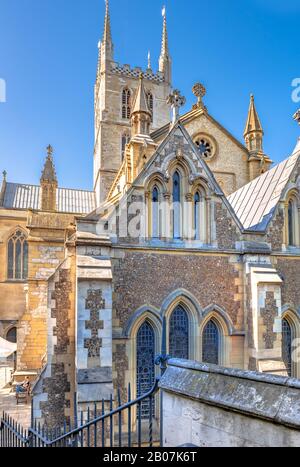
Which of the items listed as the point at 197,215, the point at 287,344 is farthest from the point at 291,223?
the point at 287,344

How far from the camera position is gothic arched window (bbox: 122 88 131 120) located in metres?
32.1

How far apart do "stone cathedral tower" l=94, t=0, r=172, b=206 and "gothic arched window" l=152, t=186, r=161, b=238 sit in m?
19.1

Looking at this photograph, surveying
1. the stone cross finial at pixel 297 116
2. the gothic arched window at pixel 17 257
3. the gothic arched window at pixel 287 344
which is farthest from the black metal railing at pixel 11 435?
the gothic arched window at pixel 17 257

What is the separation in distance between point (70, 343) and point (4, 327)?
17971 millimetres

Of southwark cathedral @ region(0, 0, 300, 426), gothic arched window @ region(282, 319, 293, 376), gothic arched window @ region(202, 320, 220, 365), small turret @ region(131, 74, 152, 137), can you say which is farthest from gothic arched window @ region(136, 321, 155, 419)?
small turret @ region(131, 74, 152, 137)

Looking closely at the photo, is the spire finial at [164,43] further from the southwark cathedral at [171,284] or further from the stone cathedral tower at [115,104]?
the southwark cathedral at [171,284]

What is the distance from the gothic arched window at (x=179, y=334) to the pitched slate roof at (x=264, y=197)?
3.55m

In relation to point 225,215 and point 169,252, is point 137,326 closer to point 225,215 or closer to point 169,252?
point 169,252

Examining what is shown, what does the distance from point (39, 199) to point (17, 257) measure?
6.59 meters

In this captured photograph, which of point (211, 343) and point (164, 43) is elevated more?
point (164, 43)

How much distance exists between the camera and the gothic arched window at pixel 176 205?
9750 mm

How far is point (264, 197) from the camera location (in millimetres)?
12070

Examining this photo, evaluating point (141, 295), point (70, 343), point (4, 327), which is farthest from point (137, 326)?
point (4, 327)

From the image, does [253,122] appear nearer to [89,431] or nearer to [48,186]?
[48,186]
